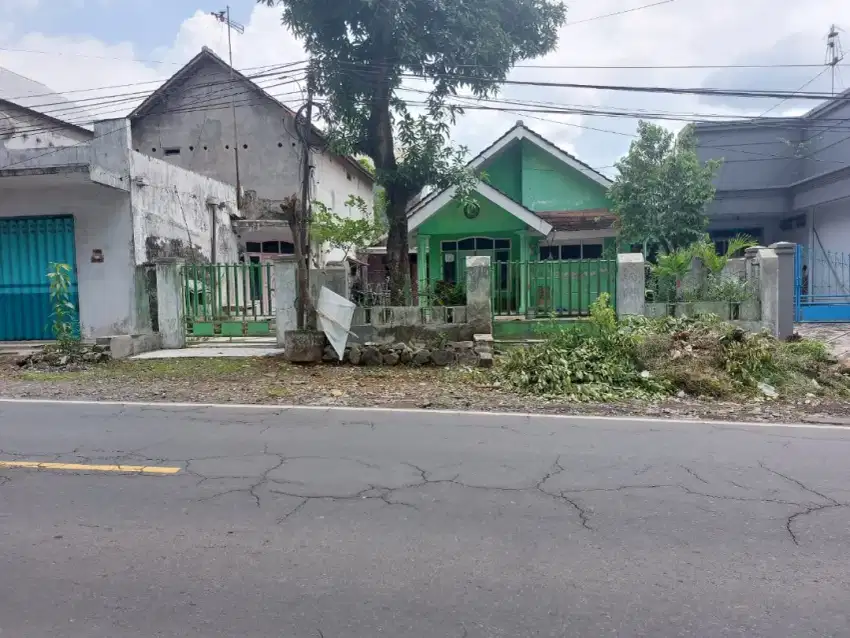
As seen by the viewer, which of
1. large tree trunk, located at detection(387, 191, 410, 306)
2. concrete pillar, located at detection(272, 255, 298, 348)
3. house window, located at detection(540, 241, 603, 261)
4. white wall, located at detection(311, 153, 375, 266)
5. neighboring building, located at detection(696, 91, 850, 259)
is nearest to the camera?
concrete pillar, located at detection(272, 255, 298, 348)

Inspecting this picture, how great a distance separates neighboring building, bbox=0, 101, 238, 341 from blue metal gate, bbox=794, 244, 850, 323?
600 inches

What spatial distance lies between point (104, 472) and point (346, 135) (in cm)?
915

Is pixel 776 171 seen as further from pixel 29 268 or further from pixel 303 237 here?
pixel 29 268

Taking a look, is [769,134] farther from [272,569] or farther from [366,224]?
[272,569]

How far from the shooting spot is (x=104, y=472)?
495 cm

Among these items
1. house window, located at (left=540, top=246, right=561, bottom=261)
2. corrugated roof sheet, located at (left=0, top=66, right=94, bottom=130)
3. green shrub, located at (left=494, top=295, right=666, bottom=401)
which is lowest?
green shrub, located at (left=494, top=295, right=666, bottom=401)

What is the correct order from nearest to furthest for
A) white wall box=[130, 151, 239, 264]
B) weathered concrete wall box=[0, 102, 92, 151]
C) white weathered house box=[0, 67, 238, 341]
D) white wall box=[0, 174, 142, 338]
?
white weathered house box=[0, 67, 238, 341]
white wall box=[0, 174, 142, 338]
white wall box=[130, 151, 239, 264]
weathered concrete wall box=[0, 102, 92, 151]

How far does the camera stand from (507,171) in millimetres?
19109

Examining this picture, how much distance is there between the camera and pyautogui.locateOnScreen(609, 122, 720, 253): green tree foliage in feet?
50.8

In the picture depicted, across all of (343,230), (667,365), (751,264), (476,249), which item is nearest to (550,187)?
(476,249)

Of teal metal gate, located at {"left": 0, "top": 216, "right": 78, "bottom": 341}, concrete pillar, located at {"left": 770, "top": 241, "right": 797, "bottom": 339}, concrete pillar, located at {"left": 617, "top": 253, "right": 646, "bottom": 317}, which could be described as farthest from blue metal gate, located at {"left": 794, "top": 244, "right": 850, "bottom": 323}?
teal metal gate, located at {"left": 0, "top": 216, "right": 78, "bottom": 341}

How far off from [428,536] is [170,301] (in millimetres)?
11152

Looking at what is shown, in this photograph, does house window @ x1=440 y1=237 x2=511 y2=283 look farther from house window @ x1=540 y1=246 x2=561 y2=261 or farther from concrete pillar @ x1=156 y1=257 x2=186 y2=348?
concrete pillar @ x1=156 y1=257 x2=186 y2=348

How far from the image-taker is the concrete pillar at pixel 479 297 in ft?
37.3
